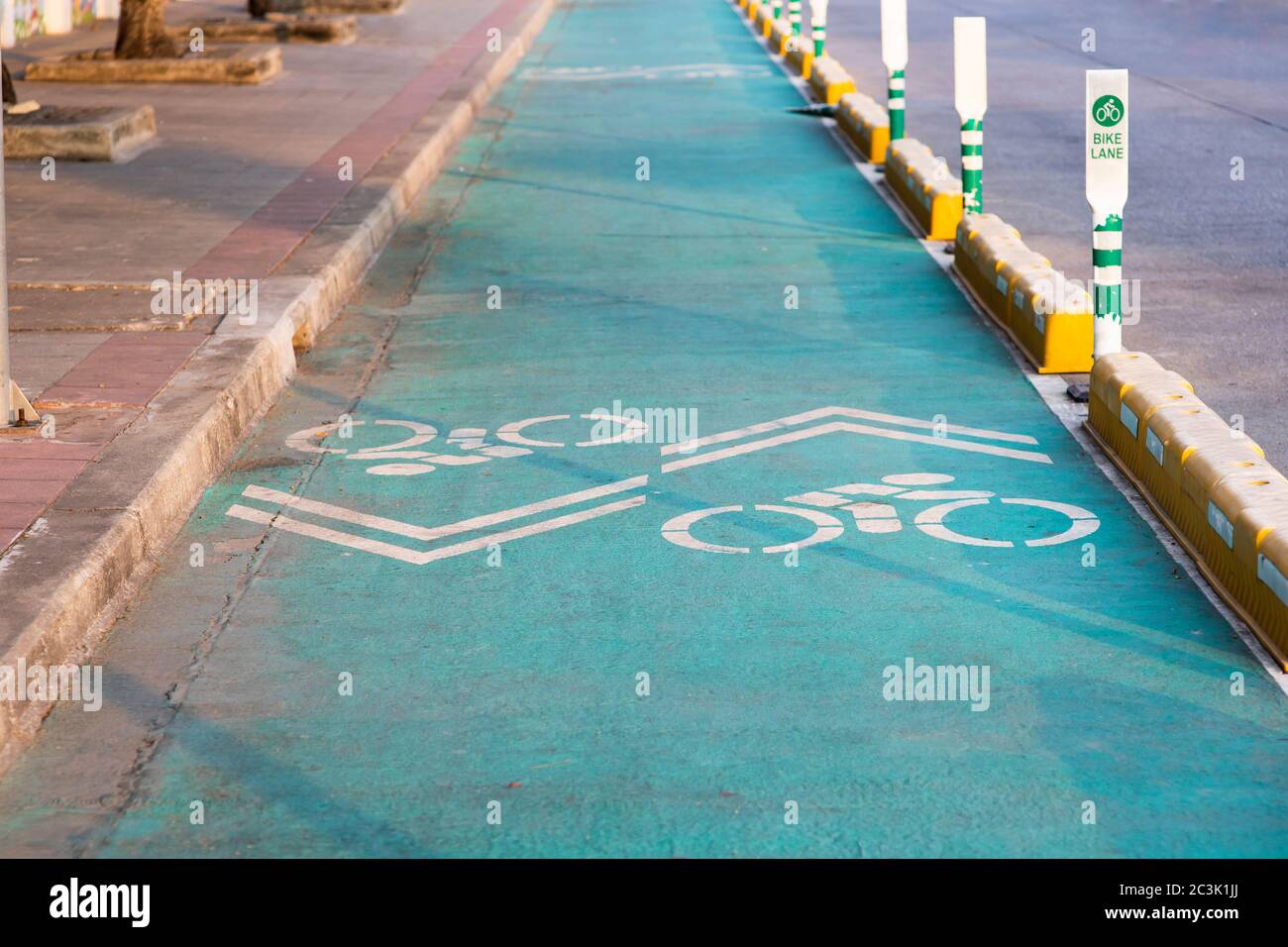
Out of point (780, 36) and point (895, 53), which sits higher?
point (780, 36)

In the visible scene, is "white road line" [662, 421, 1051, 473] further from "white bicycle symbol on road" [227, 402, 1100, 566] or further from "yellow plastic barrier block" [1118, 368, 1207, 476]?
"yellow plastic barrier block" [1118, 368, 1207, 476]

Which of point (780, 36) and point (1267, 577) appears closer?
point (1267, 577)

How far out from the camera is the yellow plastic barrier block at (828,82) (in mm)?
20297

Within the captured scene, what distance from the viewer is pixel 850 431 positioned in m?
7.84

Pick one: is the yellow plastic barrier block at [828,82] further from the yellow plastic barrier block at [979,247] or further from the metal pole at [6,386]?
the metal pole at [6,386]

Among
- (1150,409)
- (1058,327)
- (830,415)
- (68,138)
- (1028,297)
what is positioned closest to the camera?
(1150,409)

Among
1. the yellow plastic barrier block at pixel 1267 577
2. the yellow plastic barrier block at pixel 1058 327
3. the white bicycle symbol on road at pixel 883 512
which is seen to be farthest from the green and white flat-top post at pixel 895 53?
the yellow plastic barrier block at pixel 1267 577

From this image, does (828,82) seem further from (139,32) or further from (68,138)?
(68,138)

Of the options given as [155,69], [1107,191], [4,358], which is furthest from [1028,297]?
[155,69]

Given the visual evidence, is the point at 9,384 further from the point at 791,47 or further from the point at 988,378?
the point at 791,47

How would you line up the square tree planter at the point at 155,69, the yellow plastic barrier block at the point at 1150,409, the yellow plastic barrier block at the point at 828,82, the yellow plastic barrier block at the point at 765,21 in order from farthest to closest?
the yellow plastic barrier block at the point at 765,21 < the yellow plastic barrier block at the point at 828,82 < the square tree planter at the point at 155,69 < the yellow plastic barrier block at the point at 1150,409

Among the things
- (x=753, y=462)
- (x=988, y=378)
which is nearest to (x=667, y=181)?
(x=988, y=378)

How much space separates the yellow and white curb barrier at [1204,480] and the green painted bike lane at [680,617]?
13cm

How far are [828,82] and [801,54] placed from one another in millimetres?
4556
